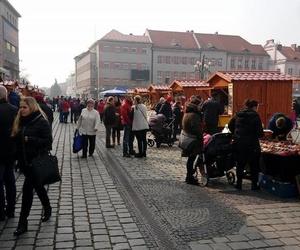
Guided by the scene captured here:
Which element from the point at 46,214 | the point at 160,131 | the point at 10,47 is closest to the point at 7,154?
the point at 46,214

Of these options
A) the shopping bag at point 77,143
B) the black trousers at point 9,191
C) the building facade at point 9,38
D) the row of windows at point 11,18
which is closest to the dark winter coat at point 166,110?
the shopping bag at point 77,143

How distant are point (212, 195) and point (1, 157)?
3.59 meters

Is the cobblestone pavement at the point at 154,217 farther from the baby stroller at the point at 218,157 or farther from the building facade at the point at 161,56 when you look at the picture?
the building facade at the point at 161,56

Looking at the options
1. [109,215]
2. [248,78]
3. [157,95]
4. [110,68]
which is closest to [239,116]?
[109,215]

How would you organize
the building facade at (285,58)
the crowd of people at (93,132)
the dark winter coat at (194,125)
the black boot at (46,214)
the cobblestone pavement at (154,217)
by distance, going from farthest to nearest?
the building facade at (285,58), the dark winter coat at (194,125), the black boot at (46,214), the crowd of people at (93,132), the cobblestone pavement at (154,217)

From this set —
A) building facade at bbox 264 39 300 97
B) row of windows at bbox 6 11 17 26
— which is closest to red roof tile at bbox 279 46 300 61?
building facade at bbox 264 39 300 97

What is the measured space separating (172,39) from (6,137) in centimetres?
8272

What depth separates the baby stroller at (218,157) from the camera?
Answer: 8.09 metres

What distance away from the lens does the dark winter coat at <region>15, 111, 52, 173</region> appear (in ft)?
17.4

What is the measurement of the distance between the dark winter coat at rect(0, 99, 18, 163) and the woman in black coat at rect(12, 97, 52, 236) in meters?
0.28

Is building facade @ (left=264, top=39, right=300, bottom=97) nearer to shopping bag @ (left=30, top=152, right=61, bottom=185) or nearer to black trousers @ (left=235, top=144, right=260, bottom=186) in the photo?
black trousers @ (left=235, top=144, right=260, bottom=186)

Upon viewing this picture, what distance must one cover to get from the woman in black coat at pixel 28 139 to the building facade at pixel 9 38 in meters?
57.6

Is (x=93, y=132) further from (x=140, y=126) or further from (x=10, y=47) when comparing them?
(x=10, y=47)

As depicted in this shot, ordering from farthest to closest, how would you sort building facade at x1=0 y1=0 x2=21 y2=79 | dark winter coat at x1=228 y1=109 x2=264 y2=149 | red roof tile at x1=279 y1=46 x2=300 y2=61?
red roof tile at x1=279 y1=46 x2=300 y2=61
building facade at x1=0 y1=0 x2=21 y2=79
dark winter coat at x1=228 y1=109 x2=264 y2=149
